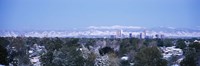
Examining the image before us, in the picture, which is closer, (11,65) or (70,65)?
(70,65)

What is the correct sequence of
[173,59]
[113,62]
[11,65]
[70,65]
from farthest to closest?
[173,59]
[11,65]
[113,62]
[70,65]

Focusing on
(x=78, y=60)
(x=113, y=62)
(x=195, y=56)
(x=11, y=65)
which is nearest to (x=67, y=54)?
(x=78, y=60)

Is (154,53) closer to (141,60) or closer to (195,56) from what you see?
(141,60)

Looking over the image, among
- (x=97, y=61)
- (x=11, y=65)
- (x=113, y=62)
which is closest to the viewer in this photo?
(x=97, y=61)

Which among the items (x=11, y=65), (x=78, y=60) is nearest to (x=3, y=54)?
(x=11, y=65)

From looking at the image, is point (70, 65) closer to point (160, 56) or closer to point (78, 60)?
point (78, 60)

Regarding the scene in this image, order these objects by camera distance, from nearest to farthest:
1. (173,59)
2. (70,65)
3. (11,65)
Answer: (70,65) < (11,65) < (173,59)

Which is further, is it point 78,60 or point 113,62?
point 113,62

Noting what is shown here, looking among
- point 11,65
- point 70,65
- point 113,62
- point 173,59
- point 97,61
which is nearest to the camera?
point 70,65
